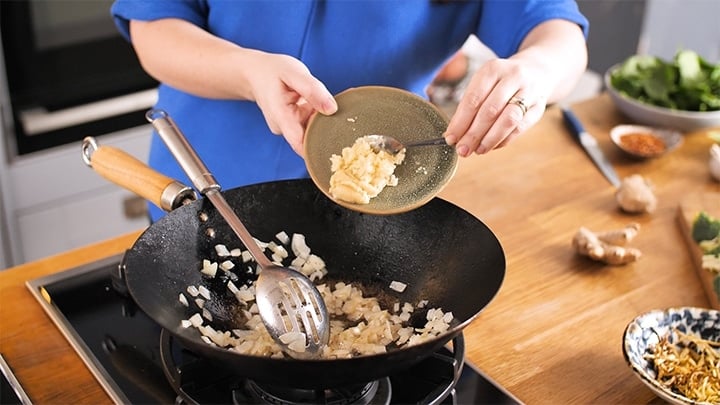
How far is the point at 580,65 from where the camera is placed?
49.8 inches

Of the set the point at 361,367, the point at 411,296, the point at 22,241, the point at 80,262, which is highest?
the point at 361,367

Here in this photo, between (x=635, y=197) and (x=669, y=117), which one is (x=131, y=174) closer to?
(x=635, y=197)

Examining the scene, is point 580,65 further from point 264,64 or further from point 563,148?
point 264,64

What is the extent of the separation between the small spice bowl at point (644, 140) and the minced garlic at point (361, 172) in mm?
650

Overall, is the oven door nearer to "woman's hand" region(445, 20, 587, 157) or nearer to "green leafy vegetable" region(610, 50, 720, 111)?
"green leafy vegetable" region(610, 50, 720, 111)

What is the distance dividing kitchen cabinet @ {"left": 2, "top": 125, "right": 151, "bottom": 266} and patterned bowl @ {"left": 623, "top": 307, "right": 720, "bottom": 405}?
1.42 metres

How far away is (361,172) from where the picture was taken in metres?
0.99

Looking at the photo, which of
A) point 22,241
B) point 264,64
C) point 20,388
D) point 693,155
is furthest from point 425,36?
point 22,241

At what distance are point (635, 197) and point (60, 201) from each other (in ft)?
4.37

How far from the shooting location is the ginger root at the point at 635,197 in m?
1.37

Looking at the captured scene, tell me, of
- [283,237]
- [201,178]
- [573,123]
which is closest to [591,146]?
[573,123]

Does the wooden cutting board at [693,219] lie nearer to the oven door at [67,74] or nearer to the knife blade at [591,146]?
the knife blade at [591,146]

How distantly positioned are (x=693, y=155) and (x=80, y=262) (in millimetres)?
1057

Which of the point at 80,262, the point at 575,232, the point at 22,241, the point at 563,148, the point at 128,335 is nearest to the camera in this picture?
the point at 128,335
